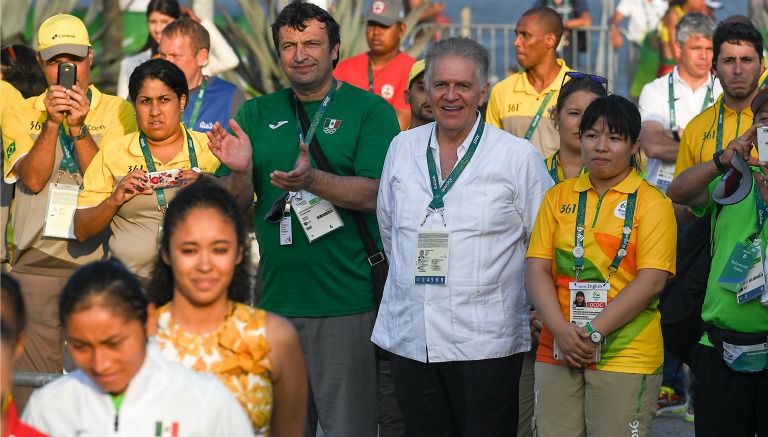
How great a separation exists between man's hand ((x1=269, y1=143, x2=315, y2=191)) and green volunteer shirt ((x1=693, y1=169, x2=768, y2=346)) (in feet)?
6.19

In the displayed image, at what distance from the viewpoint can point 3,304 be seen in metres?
3.63

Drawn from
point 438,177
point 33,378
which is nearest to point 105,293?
point 33,378

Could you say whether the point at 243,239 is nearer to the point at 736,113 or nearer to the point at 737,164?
the point at 737,164

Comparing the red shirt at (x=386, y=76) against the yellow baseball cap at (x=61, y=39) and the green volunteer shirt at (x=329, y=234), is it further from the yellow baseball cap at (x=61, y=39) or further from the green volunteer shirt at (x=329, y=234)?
the green volunteer shirt at (x=329, y=234)

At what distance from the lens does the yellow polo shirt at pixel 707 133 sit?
6266 mm

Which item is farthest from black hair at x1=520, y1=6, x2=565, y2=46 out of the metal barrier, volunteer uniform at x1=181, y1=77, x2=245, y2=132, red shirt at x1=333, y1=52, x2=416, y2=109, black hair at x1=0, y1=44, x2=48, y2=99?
the metal barrier

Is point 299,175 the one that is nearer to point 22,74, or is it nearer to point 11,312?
point 11,312

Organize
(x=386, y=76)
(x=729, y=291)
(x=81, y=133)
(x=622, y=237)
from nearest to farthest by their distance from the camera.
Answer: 1. (x=622, y=237)
2. (x=729, y=291)
3. (x=81, y=133)
4. (x=386, y=76)

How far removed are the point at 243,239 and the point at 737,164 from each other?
2.41 meters

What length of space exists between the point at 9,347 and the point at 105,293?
35cm

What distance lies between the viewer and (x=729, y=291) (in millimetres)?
5723

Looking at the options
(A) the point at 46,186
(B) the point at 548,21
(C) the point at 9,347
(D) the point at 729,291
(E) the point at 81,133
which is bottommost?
(C) the point at 9,347

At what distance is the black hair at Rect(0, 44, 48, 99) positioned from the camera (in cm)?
799

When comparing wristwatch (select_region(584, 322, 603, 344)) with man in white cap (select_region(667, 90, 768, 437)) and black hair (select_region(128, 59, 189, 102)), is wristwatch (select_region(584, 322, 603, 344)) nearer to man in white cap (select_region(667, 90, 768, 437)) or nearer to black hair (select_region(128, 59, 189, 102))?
man in white cap (select_region(667, 90, 768, 437))
